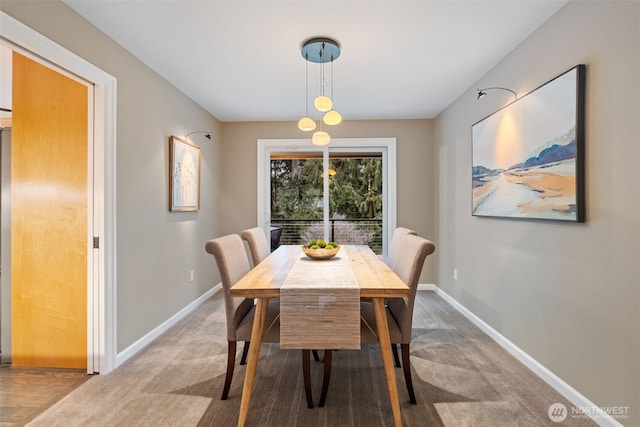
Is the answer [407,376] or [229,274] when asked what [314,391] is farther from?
[229,274]

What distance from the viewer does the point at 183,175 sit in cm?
336

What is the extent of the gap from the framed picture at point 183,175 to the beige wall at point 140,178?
0.23 feet

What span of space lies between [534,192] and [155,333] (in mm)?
3166

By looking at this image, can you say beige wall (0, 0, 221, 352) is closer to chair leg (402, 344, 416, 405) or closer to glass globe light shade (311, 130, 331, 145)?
glass globe light shade (311, 130, 331, 145)

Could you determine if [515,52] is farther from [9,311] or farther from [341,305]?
[9,311]

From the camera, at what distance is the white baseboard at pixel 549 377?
66.7 inches

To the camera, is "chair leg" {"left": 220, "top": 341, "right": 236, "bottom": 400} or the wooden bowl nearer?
"chair leg" {"left": 220, "top": 341, "right": 236, "bottom": 400}

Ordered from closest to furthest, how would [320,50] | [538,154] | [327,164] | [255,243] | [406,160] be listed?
1. [538,154]
2. [320,50]
3. [255,243]
4. [406,160]
5. [327,164]

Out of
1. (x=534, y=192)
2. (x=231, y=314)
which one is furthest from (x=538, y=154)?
(x=231, y=314)

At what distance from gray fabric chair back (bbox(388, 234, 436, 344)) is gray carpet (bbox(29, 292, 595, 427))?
458 millimetres

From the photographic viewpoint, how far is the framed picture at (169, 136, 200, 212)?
10.2 feet

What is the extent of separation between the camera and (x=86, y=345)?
2.29 meters

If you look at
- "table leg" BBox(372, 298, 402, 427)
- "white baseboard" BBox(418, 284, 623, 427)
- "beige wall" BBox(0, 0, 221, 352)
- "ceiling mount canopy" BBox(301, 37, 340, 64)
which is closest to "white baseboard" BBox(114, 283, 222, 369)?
"beige wall" BBox(0, 0, 221, 352)

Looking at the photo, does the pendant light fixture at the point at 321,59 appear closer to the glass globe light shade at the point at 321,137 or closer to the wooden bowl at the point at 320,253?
the glass globe light shade at the point at 321,137
